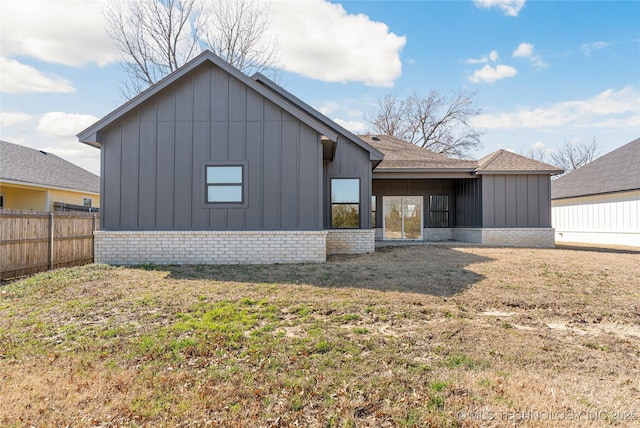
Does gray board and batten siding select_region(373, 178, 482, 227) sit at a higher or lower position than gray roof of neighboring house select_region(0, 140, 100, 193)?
lower

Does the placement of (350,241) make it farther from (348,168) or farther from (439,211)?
(439,211)

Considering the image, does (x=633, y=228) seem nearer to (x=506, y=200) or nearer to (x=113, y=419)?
(x=506, y=200)

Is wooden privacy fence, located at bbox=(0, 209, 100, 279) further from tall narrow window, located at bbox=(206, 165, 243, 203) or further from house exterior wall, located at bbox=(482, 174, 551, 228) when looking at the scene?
house exterior wall, located at bbox=(482, 174, 551, 228)

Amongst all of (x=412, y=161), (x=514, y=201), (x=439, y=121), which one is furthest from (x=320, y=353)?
(x=439, y=121)

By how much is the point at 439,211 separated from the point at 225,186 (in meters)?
11.7

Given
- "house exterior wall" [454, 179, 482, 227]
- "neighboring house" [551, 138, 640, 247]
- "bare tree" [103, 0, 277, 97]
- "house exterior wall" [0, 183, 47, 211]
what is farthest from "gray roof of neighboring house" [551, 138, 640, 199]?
"house exterior wall" [0, 183, 47, 211]

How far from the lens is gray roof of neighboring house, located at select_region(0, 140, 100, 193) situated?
16359 mm

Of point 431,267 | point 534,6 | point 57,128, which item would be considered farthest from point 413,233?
point 57,128

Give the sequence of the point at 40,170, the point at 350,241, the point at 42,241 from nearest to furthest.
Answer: the point at 42,241 < the point at 350,241 < the point at 40,170

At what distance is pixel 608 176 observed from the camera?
19.1 metres

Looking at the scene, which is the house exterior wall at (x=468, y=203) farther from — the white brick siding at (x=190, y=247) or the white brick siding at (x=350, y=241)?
the white brick siding at (x=190, y=247)

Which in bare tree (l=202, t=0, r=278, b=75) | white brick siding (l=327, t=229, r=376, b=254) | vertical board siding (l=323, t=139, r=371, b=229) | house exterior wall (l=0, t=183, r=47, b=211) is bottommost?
white brick siding (l=327, t=229, r=376, b=254)

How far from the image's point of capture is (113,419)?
8.75 ft

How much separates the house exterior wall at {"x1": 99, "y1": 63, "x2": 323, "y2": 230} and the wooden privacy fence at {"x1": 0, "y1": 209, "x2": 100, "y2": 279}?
1.06 metres
